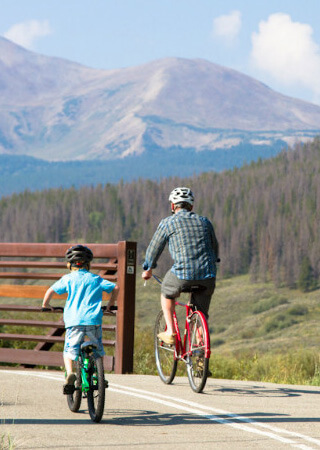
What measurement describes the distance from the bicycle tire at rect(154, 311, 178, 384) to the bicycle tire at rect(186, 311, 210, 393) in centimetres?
64

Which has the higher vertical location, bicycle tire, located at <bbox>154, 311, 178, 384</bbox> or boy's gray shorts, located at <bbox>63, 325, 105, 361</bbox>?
boy's gray shorts, located at <bbox>63, 325, 105, 361</bbox>

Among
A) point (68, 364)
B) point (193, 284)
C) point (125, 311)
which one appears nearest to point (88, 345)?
point (68, 364)

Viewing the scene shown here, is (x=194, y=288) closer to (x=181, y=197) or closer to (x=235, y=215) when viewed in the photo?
(x=181, y=197)

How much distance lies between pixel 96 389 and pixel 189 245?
239 centimetres

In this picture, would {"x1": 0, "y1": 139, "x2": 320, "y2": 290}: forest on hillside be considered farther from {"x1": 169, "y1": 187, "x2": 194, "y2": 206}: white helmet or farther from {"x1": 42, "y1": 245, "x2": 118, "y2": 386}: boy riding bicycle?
{"x1": 42, "y1": 245, "x2": 118, "y2": 386}: boy riding bicycle

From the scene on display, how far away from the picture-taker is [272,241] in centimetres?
14800

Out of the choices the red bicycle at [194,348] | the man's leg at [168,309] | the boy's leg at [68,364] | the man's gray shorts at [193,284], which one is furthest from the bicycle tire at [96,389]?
the man's leg at [168,309]

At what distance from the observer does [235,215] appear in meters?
161

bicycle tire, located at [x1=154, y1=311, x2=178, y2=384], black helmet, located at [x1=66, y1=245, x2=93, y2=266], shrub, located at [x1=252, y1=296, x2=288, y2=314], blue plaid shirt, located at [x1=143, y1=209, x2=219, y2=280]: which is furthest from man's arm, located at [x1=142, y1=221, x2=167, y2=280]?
shrub, located at [x1=252, y1=296, x2=288, y2=314]

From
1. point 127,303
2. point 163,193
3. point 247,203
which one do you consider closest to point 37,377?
point 127,303

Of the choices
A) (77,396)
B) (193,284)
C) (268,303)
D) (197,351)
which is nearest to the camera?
(77,396)

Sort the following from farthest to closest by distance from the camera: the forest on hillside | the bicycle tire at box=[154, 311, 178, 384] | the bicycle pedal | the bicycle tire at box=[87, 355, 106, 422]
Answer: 1. the forest on hillside
2. the bicycle tire at box=[154, 311, 178, 384]
3. the bicycle pedal
4. the bicycle tire at box=[87, 355, 106, 422]

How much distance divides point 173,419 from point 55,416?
2.98 ft

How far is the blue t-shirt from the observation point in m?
6.99
